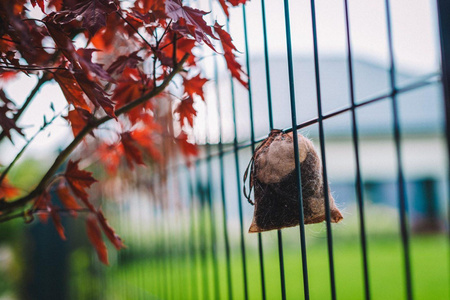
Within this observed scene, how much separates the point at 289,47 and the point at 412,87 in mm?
387

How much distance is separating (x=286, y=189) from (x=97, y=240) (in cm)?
79

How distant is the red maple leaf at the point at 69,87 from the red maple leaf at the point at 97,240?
2.10 ft

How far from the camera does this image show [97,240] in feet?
4.96

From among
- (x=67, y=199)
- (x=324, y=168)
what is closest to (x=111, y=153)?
(x=67, y=199)

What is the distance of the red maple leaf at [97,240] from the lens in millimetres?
1479

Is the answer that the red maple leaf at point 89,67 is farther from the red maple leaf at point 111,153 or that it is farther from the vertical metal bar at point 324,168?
the red maple leaf at point 111,153

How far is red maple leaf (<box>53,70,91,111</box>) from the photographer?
97 cm

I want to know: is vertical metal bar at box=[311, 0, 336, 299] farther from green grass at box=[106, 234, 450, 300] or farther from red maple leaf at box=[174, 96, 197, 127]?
green grass at box=[106, 234, 450, 300]

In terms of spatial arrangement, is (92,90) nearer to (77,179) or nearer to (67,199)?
(77,179)

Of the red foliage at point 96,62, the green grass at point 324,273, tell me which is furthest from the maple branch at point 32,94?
the green grass at point 324,273

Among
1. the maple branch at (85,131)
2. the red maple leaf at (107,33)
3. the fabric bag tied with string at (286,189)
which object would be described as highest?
the red maple leaf at (107,33)

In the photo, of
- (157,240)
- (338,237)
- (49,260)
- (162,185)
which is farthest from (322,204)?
(338,237)

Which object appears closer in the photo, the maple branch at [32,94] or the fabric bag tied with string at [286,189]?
the fabric bag tied with string at [286,189]

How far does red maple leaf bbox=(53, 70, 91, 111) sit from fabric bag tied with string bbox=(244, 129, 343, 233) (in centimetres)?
43
